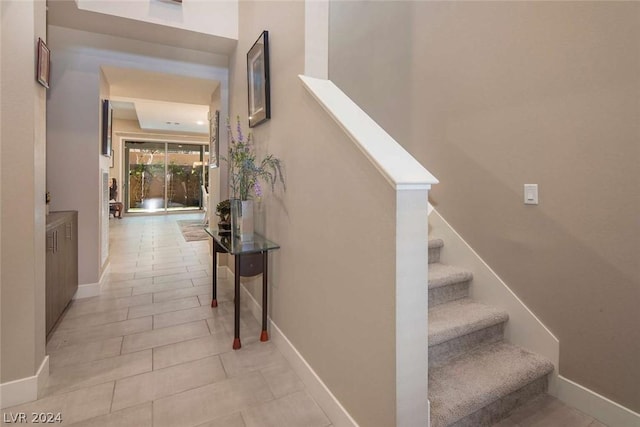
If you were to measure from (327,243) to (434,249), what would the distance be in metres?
1.15

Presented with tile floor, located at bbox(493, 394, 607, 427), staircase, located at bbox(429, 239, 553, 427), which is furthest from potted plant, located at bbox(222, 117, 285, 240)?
tile floor, located at bbox(493, 394, 607, 427)

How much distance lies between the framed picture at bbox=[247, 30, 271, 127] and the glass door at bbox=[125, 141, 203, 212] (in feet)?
31.9

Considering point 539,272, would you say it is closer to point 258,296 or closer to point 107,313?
point 258,296

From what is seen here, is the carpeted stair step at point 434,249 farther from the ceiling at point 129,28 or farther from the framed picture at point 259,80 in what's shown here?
the ceiling at point 129,28

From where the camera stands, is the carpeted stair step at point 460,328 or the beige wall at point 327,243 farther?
the carpeted stair step at point 460,328

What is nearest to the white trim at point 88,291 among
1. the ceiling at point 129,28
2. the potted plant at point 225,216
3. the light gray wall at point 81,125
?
the light gray wall at point 81,125

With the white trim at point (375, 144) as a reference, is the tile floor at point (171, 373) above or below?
below

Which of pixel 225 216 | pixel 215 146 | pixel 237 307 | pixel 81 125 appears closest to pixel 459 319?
pixel 237 307

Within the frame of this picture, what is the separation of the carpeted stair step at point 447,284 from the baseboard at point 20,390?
2.32 metres

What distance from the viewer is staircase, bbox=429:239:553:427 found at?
1.55 m

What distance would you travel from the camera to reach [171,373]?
204 cm

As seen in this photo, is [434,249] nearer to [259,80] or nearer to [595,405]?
[595,405]

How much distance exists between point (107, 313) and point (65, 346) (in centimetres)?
62

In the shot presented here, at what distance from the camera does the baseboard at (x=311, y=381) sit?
157cm
